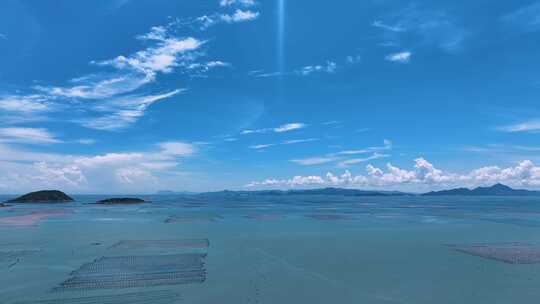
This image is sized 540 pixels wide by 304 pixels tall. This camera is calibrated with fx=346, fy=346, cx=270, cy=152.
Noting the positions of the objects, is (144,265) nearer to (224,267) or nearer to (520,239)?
(224,267)

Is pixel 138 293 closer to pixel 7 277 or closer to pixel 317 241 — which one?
pixel 7 277

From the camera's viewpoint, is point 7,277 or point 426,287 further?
point 7,277

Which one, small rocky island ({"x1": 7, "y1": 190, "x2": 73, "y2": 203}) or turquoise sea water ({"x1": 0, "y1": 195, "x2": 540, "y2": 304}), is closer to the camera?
turquoise sea water ({"x1": 0, "y1": 195, "x2": 540, "y2": 304})

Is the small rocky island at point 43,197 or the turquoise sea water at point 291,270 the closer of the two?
the turquoise sea water at point 291,270

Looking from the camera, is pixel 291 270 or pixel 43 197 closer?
pixel 291 270

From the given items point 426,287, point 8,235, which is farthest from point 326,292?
point 8,235

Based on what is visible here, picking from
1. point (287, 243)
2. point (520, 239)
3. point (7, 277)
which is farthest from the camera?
point (520, 239)

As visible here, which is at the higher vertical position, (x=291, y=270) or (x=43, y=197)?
(x=43, y=197)

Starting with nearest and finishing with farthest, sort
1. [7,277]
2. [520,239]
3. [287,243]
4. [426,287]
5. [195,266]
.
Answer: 1. [426,287]
2. [7,277]
3. [195,266]
4. [287,243]
5. [520,239]

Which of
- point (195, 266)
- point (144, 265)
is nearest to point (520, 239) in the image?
point (195, 266)
